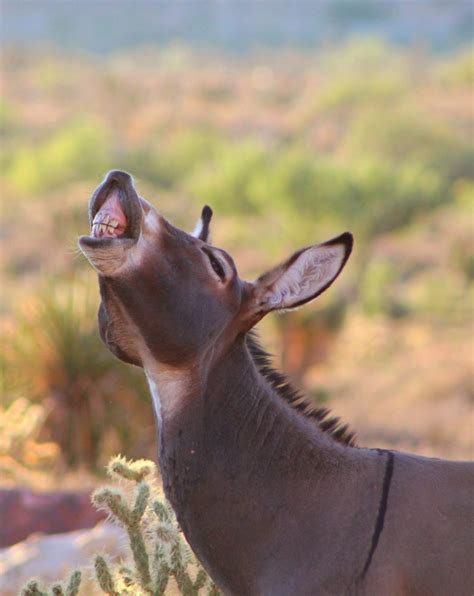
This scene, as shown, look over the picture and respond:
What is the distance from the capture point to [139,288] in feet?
11.8

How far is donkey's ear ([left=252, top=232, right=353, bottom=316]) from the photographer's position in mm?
3635

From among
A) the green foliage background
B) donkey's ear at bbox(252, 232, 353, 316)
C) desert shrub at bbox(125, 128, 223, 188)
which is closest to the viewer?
donkey's ear at bbox(252, 232, 353, 316)

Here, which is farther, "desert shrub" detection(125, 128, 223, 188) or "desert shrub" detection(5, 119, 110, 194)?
"desert shrub" detection(125, 128, 223, 188)

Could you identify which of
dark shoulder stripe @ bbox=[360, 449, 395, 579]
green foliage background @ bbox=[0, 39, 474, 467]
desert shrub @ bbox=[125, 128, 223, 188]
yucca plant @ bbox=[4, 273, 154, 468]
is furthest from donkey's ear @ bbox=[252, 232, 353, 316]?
desert shrub @ bbox=[125, 128, 223, 188]

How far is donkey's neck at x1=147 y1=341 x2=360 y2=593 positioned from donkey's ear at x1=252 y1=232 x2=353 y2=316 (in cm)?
18

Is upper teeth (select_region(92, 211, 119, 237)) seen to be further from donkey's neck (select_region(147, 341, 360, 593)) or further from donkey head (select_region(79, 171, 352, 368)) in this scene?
donkey's neck (select_region(147, 341, 360, 593))

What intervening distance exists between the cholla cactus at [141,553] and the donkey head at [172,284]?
105 centimetres

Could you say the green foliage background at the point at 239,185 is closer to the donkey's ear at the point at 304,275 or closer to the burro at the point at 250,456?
the burro at the point at 250,456

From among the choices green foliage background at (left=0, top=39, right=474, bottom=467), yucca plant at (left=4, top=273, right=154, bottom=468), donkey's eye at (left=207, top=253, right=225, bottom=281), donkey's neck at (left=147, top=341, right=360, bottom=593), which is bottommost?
donkey's neck at (left=147, top=341, right=360, bottom=593)

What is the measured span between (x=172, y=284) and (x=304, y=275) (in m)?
0.36

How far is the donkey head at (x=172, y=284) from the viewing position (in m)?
3.57

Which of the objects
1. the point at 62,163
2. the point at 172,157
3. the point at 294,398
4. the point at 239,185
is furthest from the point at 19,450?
the point at 172,157

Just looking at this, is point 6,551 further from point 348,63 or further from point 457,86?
point 348,63

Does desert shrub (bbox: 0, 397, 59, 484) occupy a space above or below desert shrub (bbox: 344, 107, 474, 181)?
below
